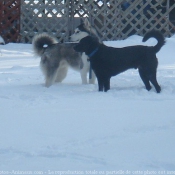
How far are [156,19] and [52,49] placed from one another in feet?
21.4

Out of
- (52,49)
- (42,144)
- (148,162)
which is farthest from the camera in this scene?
(52,49)

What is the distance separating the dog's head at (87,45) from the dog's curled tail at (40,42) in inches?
29.7

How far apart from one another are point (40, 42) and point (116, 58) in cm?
128

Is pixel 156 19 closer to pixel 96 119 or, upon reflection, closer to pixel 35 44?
pixel 35 44

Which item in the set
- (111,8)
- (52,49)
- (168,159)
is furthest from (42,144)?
(111,8)

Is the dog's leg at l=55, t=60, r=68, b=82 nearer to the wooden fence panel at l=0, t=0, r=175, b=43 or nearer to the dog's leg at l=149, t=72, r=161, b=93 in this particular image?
the dog's leg at l=149, t=72, r=161, b=93

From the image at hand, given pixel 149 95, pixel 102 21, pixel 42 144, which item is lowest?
pixel 102 21

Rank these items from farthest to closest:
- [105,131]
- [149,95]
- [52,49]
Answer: [52,49] < [149,95] < [105,131]

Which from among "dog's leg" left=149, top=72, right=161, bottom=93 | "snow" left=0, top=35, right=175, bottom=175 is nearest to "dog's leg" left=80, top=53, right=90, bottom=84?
"snow" left=0, top=35, right=175, bottom=175

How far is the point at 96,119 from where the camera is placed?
5.63m

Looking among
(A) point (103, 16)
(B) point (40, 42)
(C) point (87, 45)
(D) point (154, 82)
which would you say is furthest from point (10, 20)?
(D) point (154, 82)

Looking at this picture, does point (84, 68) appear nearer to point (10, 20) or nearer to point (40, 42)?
point (40, 42)

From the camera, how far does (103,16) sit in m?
14.0

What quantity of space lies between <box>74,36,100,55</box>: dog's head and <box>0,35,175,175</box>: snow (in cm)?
58
